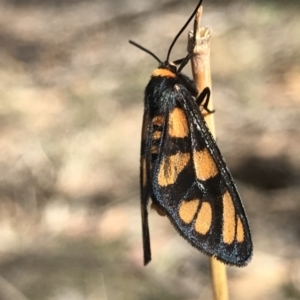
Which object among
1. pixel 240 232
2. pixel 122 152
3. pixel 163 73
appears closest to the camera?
pixel 240 232

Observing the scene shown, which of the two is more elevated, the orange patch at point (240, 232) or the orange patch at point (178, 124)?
the orange patch at point (178, 124)

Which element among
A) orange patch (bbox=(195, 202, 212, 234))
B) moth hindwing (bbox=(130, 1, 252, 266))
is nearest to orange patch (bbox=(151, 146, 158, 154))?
moth hindwing (bbox=(130, 1, 252, 266))

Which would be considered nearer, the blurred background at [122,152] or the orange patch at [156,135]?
the orange patch at [156,135]

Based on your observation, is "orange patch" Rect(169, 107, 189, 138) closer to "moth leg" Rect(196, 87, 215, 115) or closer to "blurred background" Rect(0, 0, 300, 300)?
"moth leg" Rect(196, 87, 215, 115)

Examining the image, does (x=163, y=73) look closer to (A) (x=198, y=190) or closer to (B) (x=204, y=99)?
(B) (x=204, y=99)

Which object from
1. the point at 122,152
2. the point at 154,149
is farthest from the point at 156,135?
the point at 122,152

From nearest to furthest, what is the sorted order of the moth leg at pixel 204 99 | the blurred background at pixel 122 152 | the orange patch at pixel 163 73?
the moth leg at pixel 204 99 < the orange patch at pixel 163 73 < the blurred background at pixel 122 152

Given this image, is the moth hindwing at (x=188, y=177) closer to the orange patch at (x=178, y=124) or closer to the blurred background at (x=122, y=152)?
the orange patch at (x=178, y=124)

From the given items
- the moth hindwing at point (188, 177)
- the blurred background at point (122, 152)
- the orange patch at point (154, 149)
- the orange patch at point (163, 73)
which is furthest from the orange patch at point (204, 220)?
the blurred background at point (122, 152)

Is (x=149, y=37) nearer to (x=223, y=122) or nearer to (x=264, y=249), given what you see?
(x=223, y=122)
